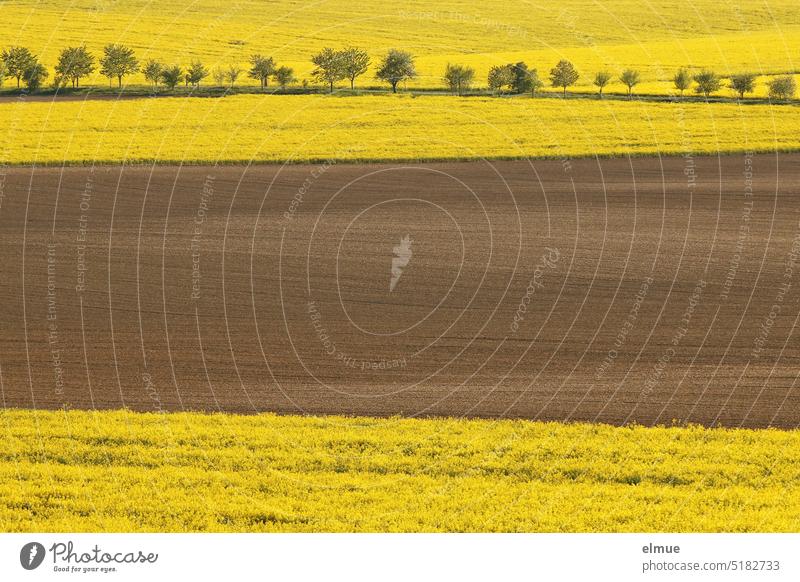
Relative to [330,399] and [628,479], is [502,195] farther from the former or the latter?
[628,479]

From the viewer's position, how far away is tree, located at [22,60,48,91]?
79.3 m

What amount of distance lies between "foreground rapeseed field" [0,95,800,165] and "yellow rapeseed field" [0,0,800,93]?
12151 millimetres

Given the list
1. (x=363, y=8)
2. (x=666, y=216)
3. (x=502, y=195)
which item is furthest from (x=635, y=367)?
(x=363, y=8)

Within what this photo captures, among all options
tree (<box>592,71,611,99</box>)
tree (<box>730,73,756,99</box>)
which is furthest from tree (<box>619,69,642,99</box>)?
tree (<box>730,73,756,99</box>)

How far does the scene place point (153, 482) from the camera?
615 inches

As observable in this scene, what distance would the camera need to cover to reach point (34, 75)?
78.8 meters

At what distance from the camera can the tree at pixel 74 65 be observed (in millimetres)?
78062

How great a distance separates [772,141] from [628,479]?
47.2 metres

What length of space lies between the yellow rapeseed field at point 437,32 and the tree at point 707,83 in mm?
4691

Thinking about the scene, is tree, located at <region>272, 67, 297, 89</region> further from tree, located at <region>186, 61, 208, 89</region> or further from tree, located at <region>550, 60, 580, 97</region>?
tree, located at <region>550, 60, 580, 97</region>

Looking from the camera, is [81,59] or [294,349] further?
[81,59]

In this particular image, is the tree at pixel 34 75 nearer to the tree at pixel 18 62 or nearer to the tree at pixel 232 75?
the tree at pixel 18 62

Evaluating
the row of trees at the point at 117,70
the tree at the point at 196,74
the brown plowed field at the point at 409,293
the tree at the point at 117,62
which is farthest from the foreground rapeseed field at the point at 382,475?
the tree at the point at 117,62

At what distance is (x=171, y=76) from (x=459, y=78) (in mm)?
20240
